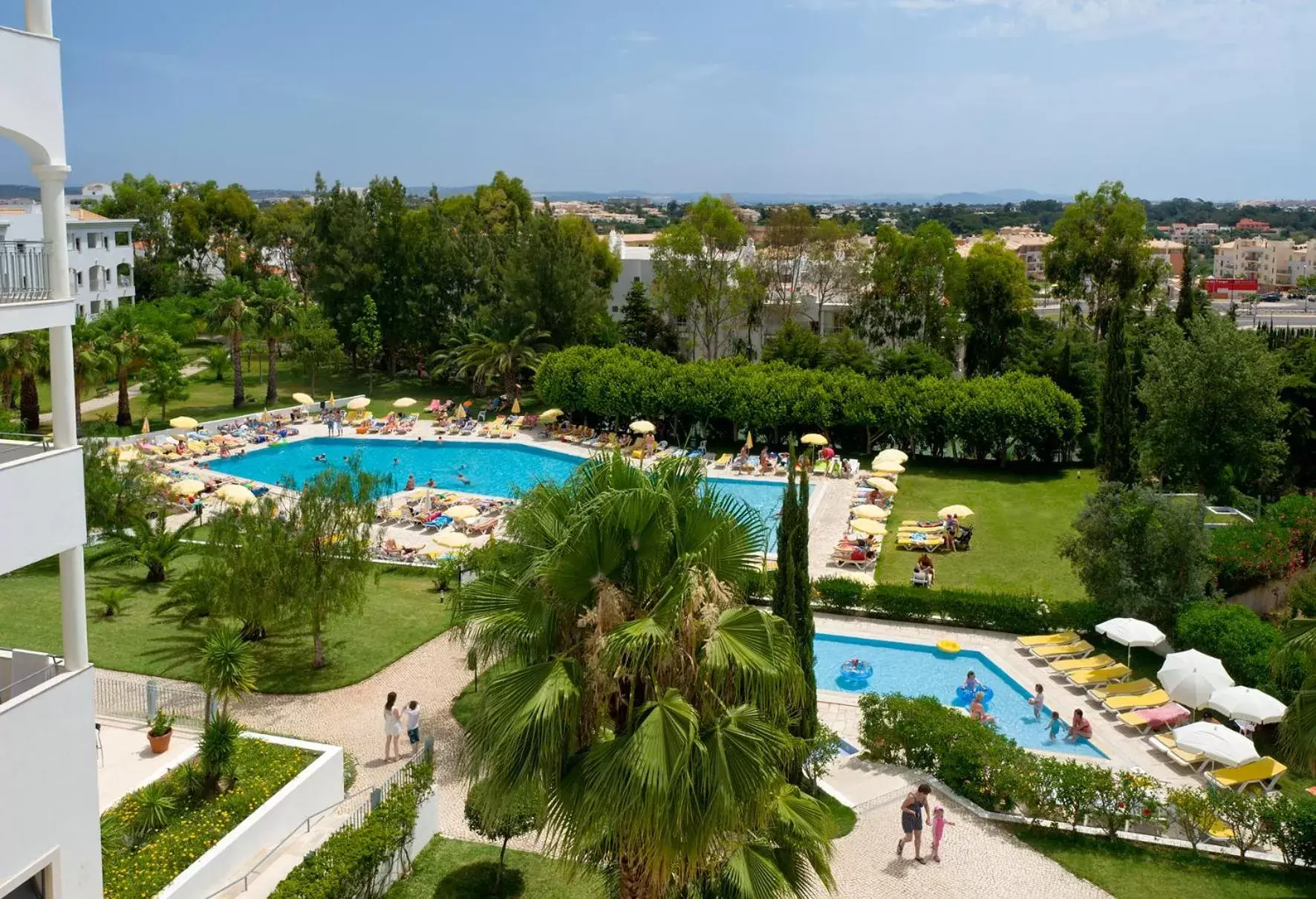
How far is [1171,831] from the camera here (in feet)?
48.0

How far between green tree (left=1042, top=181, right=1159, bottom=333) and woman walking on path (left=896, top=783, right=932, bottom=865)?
37259mm

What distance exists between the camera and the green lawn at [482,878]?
42.4 ft

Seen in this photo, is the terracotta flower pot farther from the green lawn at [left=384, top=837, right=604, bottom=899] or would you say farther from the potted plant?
the green lawn at [left=384, top=837, right=604, bottom=899]

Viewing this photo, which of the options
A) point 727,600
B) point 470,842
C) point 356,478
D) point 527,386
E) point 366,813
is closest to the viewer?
point 727,600

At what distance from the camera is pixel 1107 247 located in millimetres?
46625

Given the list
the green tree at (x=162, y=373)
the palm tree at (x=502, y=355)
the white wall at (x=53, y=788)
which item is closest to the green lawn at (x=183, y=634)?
the white wall at (x=53, y=788)

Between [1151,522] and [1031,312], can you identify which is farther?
[1031,312]

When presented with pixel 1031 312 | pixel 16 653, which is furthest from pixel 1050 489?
pixel 16 653

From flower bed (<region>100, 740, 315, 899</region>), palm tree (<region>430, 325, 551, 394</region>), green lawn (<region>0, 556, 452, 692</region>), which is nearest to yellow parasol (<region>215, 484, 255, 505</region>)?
green lawn (<region>0, 556, 452, 692</region>)

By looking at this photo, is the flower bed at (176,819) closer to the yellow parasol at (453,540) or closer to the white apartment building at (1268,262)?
the yellow parasol at (453,540)

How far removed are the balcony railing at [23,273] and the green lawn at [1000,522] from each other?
65.4 ft

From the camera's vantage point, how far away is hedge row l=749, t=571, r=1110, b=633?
22.0m

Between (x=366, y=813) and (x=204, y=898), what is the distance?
6.15 ft

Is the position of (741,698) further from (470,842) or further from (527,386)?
(527,386)
